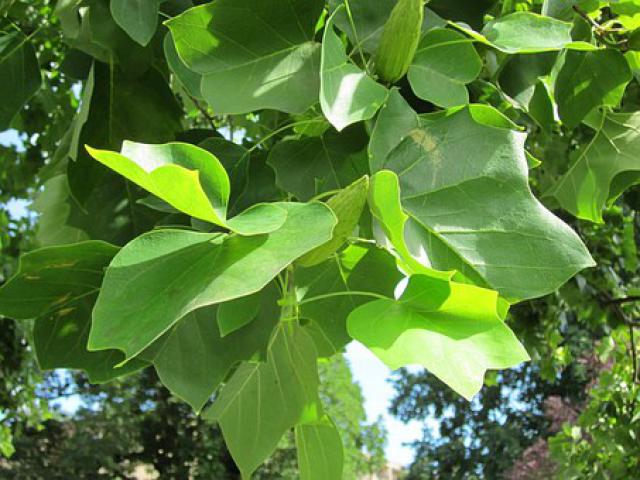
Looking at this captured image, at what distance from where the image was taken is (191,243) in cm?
33

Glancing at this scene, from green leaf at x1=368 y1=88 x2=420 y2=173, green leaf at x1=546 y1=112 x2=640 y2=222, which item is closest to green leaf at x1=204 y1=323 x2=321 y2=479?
green leaf at x1=368 y1=88 x2=420 y2=173

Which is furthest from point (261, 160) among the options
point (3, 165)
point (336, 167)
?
point (3, 165)

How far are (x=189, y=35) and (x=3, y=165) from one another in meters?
1.61

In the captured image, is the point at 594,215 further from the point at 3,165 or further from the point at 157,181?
the point at 3,165

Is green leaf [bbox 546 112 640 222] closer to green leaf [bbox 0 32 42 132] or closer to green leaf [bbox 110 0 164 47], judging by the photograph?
green leaf [bbox 110 0 164 47]

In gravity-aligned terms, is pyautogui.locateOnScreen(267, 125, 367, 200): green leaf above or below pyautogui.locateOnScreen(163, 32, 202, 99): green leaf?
below

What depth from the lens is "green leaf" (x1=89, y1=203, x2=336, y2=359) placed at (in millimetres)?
305

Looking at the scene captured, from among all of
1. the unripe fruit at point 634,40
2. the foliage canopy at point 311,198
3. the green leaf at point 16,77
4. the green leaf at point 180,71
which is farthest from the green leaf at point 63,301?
the unripe fruit at point 634,40

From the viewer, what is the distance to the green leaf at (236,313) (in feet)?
1.44

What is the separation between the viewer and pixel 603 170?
55 centimetres

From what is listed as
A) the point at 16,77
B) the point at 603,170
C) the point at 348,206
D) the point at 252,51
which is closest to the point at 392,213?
the point at 348,206

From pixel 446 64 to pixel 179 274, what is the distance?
0.65 feet

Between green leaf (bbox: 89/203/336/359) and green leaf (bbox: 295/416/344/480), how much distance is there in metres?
0.18

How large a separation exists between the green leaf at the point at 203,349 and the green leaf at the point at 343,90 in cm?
12
